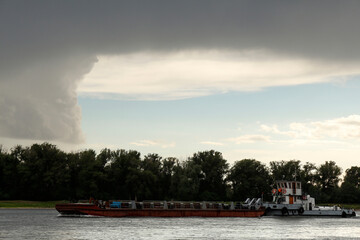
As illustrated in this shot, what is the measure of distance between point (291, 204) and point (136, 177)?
60.9 metres

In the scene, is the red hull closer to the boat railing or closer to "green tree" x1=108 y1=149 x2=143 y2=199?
the boat railing

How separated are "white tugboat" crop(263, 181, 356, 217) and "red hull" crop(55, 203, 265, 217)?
3.37 metres

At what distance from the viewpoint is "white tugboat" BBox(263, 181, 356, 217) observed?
11175cm

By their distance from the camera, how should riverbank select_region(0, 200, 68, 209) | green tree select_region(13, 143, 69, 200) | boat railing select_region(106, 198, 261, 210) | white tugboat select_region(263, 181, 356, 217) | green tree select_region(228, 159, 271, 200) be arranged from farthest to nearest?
green tree select_region(228, 159, 271, 200) → green tree select_region(13, 143, 69, 200) → riverbank select_region(0, 200, 68, 209) → white tugboat select_region(263, 181, 356, 217) → boat railing select_region(106, 198, 261, 210)

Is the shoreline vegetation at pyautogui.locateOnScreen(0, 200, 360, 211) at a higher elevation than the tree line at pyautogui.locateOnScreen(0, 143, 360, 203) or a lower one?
lower

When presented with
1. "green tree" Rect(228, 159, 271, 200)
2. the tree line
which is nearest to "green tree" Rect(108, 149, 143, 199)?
the tree line

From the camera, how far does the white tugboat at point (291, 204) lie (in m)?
112

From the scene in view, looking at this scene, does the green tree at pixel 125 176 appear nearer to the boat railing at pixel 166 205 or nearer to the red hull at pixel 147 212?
the boat railing at pixel 166 205

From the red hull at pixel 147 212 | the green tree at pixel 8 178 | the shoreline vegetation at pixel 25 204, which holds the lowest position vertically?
the red hull at pixel 147 212

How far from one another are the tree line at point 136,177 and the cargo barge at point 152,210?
52.5 metres

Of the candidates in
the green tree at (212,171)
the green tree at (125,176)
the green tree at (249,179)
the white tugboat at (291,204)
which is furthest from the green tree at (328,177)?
the white tugboat at (291,204)

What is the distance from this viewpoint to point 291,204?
11169 centimetres

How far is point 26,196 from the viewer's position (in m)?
160

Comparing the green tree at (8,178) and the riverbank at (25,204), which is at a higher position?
the green tree at (8,178)
